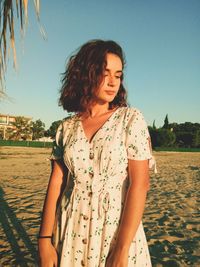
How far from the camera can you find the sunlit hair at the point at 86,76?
183 cm

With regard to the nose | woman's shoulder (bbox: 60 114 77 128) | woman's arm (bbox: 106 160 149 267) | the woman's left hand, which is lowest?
the woman's left hand

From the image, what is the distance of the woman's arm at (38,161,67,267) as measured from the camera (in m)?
1.71

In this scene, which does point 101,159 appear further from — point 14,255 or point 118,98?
point 14,255

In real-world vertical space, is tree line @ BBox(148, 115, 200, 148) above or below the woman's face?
above

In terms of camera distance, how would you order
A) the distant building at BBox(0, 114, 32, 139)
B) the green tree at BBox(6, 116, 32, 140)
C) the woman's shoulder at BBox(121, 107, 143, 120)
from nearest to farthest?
the woman's shoulder at BBox(121, 107, 143, 120) < the green tree at BBox(6, 116, 32, 140) < the distant building at BBox(0, 114, 32, 139)

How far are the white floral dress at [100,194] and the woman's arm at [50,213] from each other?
0.23 feet

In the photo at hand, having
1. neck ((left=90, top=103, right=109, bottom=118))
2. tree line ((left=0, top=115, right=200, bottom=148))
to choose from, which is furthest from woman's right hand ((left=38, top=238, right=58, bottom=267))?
tree line ((left=0, top=115, right=200, bottom=148))

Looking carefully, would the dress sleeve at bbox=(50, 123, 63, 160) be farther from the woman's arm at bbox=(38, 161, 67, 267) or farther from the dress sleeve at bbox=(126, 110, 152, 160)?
the dress sleeve at bbox=(126, 110, 152, 160)

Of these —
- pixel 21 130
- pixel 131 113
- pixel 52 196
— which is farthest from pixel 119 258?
pixel 21 130

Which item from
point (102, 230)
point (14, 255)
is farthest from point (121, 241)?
point (14, 255)

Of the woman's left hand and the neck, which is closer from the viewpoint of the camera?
the woman's left hand

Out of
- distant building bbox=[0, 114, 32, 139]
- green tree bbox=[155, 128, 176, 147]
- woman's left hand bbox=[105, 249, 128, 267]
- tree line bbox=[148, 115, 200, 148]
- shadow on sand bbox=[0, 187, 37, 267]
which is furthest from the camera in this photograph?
distant building bbox=[0, 114, 32, 139]

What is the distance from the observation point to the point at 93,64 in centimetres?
183

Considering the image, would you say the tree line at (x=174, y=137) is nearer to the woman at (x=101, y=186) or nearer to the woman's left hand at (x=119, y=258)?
the woman at (x=101, y=186)
